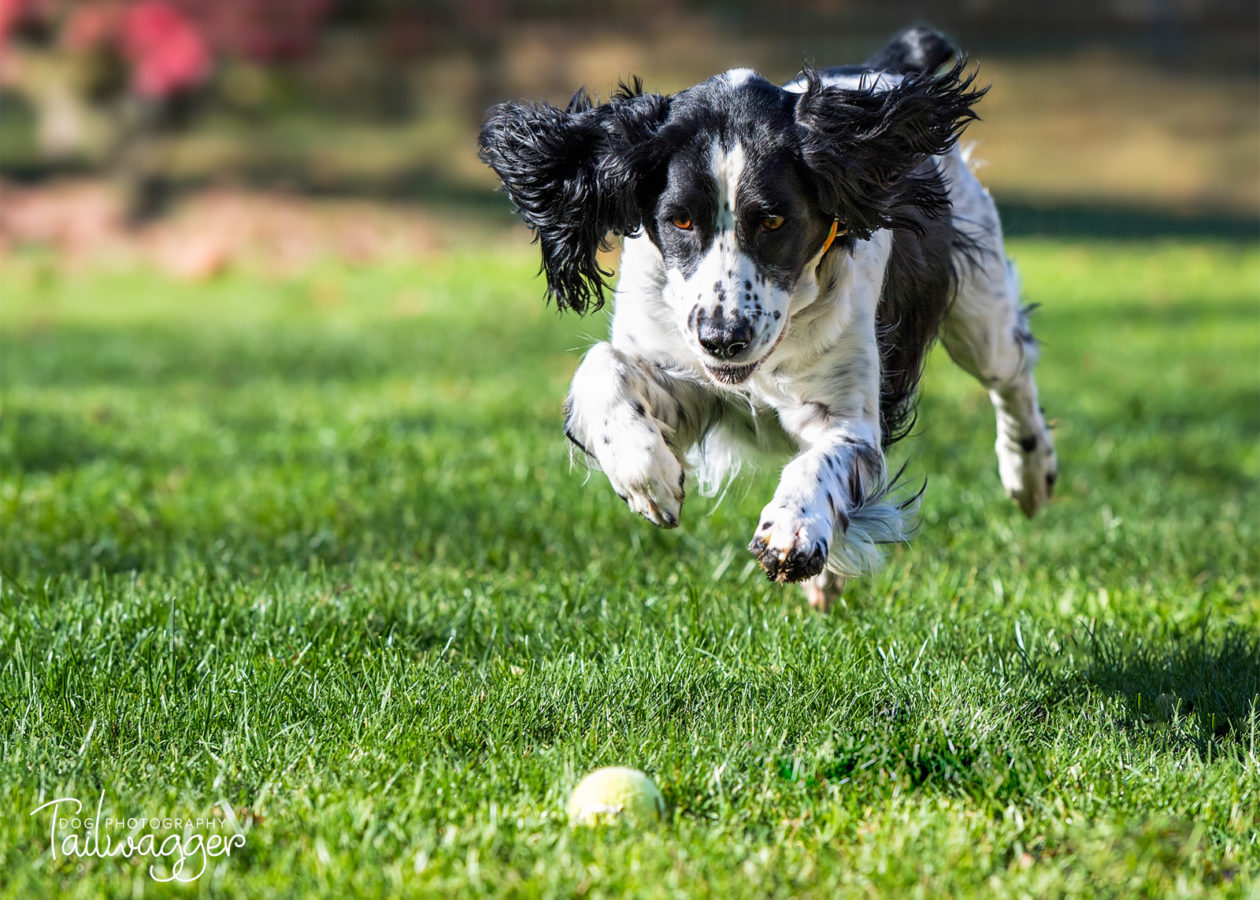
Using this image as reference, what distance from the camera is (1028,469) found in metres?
4.60

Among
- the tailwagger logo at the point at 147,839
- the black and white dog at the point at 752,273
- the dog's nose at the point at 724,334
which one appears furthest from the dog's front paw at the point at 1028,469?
the tailwagger logo at the point at 147,839

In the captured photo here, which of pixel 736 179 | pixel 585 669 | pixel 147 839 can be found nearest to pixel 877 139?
pixel 736 179

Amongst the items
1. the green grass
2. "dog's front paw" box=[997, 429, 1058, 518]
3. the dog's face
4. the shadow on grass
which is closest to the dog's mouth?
the dog's face

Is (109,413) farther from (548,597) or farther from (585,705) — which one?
(585,705)

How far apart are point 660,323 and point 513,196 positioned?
1.95 feet

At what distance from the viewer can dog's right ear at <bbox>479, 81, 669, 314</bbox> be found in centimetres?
333

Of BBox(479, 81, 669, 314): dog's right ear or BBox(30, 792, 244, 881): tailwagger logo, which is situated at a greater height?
BBox(479, 81, 669, 314): dog's right ear

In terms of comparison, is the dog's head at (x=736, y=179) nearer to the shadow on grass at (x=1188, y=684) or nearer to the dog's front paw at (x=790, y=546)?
the dog's front paw at (x=790, y=546)

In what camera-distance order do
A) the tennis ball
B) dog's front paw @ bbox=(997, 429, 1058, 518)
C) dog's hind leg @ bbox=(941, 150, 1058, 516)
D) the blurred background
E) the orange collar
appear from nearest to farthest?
the tennis ball < the orange collar < dog's hind leg @ bbox=(941, 150, 1058, 516) < dog's front paw @ bbox=(997, 429, 1058, 518) < the blurred background

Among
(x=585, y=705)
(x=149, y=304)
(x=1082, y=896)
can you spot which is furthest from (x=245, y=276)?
(x=1082, y=896)

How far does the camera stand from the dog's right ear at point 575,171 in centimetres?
333

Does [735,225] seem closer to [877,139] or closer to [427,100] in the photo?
[877,139]

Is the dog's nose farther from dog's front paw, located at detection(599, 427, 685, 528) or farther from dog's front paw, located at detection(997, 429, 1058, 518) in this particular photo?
dog's front paw, located at detection(997, 429, 1058, 518)

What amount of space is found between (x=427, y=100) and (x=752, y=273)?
14932mm
